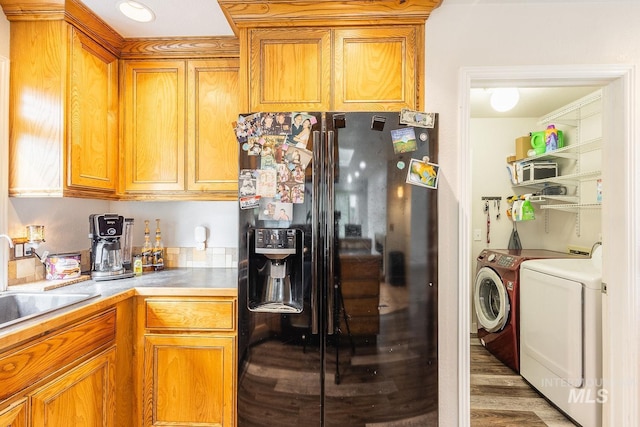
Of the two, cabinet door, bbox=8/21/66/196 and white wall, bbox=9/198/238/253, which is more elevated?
cabinet door, bbox=8/21/66/196

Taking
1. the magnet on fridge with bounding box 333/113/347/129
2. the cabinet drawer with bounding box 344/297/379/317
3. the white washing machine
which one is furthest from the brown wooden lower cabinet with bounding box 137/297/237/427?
the white washing machine

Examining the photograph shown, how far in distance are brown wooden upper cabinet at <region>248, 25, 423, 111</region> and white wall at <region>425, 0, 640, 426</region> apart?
147 millimetres

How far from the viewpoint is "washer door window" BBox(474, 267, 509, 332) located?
264 cm

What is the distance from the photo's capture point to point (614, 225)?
1.70m

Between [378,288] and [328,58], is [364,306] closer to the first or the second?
[378,288]

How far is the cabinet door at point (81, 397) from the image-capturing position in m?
1.21

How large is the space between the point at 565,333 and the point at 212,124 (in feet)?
8.25

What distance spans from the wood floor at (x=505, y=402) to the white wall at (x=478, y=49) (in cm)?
61

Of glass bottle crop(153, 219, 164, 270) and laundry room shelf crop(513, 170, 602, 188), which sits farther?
laundry room shelf crop(513, 170, 602, 188)

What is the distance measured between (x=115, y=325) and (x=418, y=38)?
2.06 m

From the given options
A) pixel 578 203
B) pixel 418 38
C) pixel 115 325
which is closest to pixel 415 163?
pixel 418 38

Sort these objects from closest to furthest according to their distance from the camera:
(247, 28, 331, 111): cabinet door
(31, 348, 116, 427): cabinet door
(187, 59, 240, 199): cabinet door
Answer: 1. (31, 348, 116, 427): cabinet door
2. (247, 28, 331, 111): cabinet door
3. (187, 59, 240, 199): cabinet door

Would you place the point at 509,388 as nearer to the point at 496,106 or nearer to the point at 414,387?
the point at 414,387

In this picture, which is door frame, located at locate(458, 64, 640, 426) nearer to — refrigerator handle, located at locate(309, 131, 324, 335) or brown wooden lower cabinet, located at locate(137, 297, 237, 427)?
refrigerator handle, located at locate(309, 131, 324, 335)
